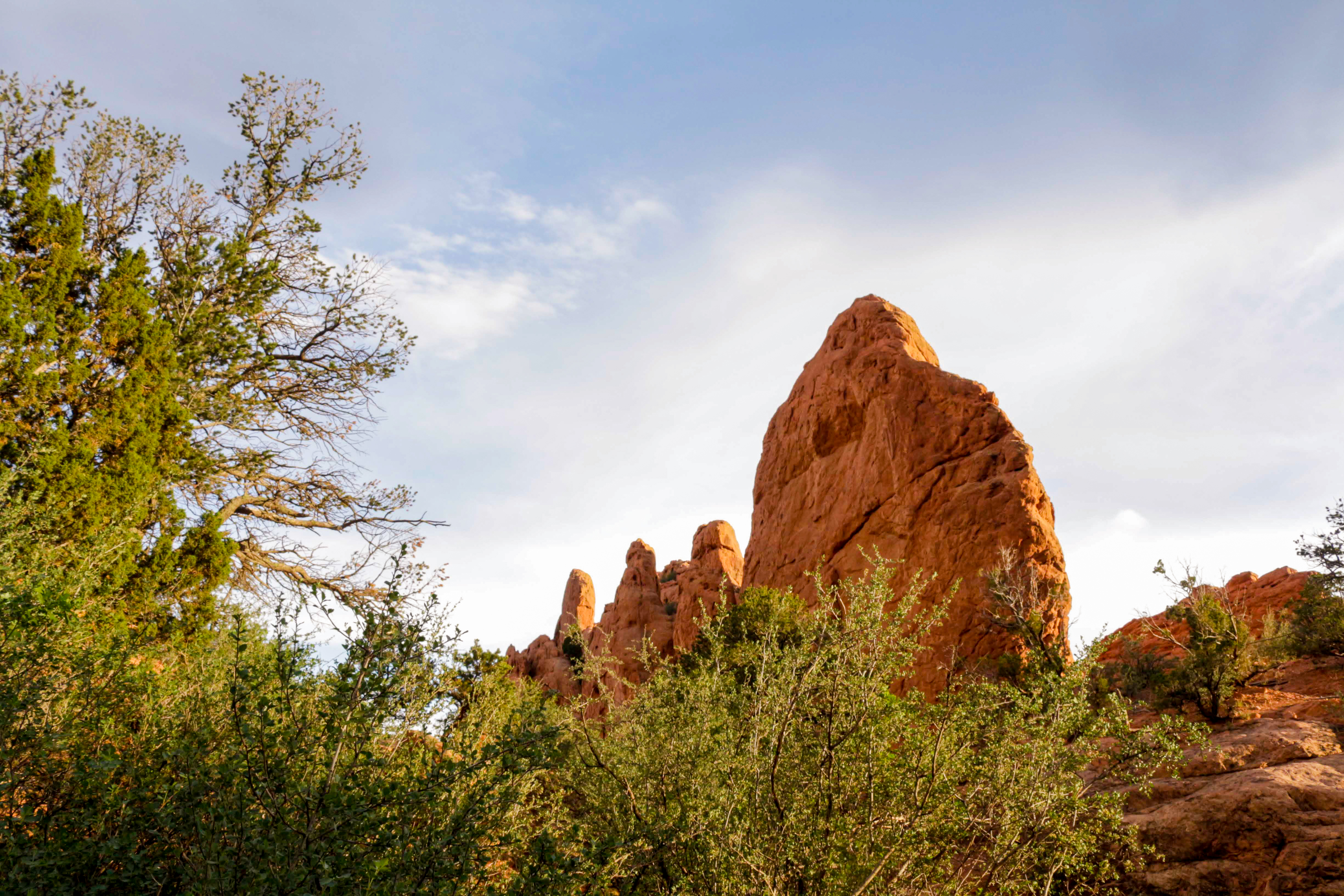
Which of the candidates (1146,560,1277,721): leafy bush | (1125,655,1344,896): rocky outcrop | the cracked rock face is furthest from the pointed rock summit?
(1125,655,1344,896): rocky outcrop

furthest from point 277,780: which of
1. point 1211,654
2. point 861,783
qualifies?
point 1211,654

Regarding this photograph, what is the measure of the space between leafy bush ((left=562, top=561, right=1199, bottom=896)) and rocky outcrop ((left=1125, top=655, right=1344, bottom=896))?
1352 mm

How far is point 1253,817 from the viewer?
20.1ft

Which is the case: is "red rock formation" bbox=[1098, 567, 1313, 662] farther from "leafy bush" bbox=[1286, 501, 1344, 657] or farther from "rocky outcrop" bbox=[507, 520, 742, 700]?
"rocky outcrop" bbox=[507, 520, 742, 700]

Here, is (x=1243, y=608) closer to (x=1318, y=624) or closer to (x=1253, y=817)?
(x=1318, y=624)

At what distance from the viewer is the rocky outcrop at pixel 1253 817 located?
5.50 metres

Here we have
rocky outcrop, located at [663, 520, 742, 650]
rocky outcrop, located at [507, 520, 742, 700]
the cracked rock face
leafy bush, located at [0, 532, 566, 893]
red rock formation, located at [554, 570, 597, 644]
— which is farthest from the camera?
red rock formation, located at [554, 570, 597, 644]

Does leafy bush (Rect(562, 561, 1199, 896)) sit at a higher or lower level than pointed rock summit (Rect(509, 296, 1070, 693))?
lower

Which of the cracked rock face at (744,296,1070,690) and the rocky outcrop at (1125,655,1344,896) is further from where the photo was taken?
the cracked rock face at (744,296,1070,690)

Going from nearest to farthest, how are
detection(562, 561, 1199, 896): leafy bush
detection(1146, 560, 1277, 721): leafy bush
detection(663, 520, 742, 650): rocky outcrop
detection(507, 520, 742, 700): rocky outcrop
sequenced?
detection(562, 561, 1199, 896): leafy bush, detection(1146, 560, 1277, 721): leafy bush, detection(663, 520, 742, 650): rocky outcrop, detection(507, 520, 742, 700): rocky outcrop

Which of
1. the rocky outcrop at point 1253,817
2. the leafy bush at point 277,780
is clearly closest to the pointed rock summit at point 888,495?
the rocky outcrop at point 1253,817

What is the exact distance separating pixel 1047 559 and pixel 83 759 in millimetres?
20634

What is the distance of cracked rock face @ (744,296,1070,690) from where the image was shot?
1847 centimetres

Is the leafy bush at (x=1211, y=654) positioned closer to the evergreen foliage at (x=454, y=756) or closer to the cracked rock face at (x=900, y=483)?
the cracked rock face at (x=900, y=483)
